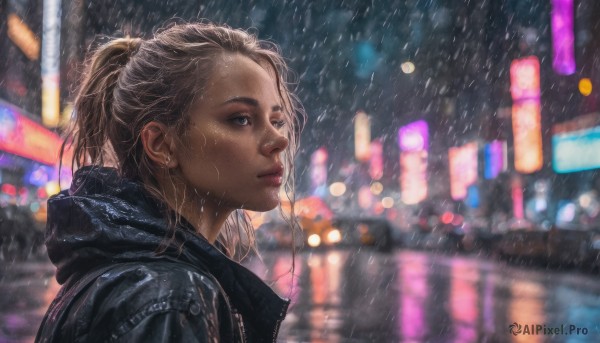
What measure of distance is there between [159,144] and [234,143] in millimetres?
182

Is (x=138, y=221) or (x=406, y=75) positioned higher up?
(x=406, y=75)

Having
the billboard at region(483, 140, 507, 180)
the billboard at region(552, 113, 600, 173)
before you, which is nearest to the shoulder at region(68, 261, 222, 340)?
the billboard at region(552, 113, 600, 173)

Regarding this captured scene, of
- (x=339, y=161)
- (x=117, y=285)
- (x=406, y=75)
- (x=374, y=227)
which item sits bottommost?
(x=117, y=285)

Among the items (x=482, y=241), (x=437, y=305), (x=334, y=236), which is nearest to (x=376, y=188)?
(x=334, y=236)

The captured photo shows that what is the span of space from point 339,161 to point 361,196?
69.9 ft

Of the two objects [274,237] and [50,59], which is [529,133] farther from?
[50,59]

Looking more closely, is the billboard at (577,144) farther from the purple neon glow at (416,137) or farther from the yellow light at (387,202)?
the yellow light at (387,202)

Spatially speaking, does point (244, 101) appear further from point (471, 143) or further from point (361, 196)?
point (361, 196)

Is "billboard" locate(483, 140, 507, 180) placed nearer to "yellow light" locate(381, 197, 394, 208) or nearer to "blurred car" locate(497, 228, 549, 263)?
"blurred car" locate(497, 228, 549, 263)

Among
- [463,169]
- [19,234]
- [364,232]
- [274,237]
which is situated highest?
[463,169]

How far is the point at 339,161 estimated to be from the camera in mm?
155750

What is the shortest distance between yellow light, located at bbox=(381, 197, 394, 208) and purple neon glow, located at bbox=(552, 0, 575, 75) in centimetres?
8939

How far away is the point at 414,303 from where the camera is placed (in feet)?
37.3

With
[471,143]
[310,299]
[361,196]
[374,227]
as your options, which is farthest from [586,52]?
[361,196]
